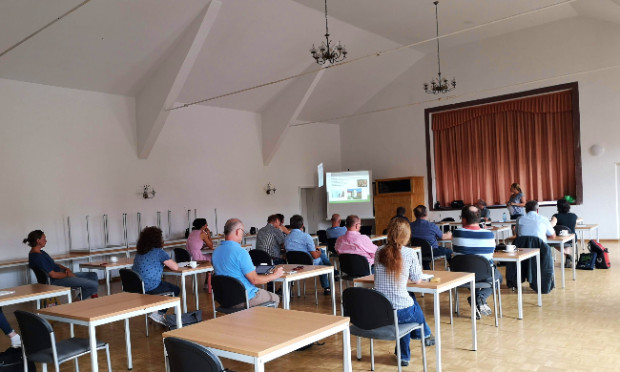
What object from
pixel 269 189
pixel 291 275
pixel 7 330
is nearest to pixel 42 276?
pixel 7 330

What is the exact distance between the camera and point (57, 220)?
9.01 meters

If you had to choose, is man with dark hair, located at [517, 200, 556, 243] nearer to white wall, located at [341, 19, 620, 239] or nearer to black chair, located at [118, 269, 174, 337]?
black chair, located at [118, 269, 174, 337]

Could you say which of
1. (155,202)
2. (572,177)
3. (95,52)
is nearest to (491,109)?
(572,177)

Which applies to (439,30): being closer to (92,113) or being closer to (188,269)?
(92,113)

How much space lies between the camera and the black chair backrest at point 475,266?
16.7 feet

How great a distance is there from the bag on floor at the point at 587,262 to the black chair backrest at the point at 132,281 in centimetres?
673

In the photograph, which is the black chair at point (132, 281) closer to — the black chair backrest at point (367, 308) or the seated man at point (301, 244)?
the seated man at point (301, 244)

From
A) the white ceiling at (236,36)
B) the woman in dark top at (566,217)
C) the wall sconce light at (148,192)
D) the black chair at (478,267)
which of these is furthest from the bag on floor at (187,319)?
the woman in dark top at (566,217)

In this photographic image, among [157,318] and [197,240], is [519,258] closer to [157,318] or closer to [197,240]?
[157,318]

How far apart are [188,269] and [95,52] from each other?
194 inches

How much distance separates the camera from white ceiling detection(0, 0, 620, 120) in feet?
25.8

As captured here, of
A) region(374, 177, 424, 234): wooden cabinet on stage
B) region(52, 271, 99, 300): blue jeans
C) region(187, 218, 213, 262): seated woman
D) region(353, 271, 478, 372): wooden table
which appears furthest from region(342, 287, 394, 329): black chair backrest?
region(374, 177, 424, 234): wooden cabinet on stage

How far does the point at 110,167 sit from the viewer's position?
388 inches

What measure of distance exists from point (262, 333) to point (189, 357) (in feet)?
1.53
